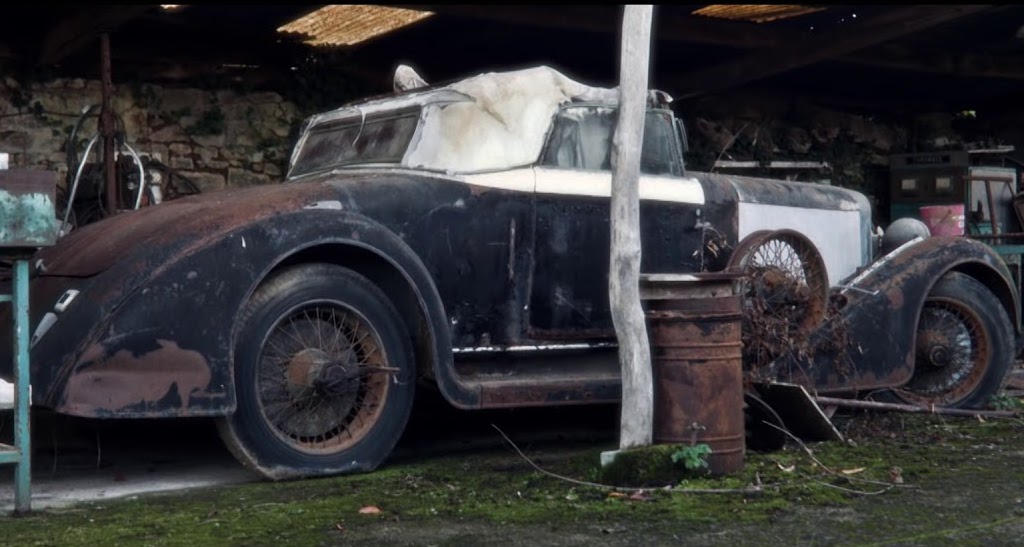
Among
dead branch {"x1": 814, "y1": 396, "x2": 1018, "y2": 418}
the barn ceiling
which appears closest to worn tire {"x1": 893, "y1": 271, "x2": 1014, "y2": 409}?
dead branch {"x1": 814, "y1": 396, "x2": 1018, "y2": 418}

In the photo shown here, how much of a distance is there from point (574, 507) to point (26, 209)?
2246 mm

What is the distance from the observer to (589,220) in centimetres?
633

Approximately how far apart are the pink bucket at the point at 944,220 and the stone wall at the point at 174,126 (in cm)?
515

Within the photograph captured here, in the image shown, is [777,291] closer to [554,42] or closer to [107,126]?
[107,126]

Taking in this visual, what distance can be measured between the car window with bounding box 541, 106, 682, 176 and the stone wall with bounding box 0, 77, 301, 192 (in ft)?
14.9

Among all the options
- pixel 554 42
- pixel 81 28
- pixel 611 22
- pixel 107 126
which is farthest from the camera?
pixel 554 42

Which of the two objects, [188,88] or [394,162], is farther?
[188,88]

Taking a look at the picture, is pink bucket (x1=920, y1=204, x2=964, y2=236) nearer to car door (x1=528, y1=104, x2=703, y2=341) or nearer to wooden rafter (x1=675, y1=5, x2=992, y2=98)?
wooden rafter (x1=675, y1=5, x2=992, y2=98)

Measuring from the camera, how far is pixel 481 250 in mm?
6020

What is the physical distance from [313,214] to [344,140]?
1612 millimetres

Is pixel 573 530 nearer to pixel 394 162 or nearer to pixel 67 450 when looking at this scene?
pixel 394 162

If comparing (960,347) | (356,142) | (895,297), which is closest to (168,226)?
(356,142)

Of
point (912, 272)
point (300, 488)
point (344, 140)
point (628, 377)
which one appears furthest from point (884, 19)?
point (300, 488)

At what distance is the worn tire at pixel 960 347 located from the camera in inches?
291
